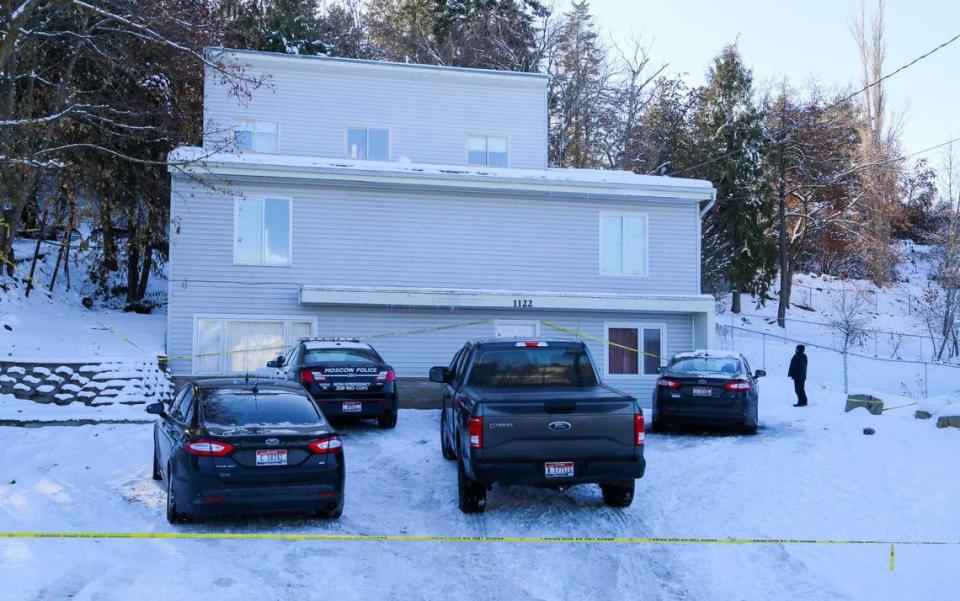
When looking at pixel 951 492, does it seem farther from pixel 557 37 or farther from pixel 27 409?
pixel 557 37

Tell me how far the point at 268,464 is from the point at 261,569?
134cm

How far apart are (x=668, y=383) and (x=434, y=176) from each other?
8.19 m

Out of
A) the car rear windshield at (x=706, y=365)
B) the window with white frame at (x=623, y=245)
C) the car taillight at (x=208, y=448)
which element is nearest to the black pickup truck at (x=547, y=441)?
the car taillight at (x=208, y=448)

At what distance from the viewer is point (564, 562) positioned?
8.48m

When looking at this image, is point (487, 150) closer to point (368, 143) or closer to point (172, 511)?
point (368, 143)

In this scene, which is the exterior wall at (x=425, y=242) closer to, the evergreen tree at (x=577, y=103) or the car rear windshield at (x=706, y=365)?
the car rear windshield at (x=706, y=365)

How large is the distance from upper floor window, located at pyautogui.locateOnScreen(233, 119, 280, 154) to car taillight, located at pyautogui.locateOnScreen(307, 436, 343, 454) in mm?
16292

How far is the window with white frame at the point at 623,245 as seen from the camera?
75.2ft

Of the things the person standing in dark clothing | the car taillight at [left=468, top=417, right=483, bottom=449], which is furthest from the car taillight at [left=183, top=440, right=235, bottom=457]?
the person standing in dark clothing

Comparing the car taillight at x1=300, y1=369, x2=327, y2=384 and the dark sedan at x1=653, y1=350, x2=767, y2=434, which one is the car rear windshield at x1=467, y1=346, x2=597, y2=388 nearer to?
the car taillight at x1=300, y1=369, x2=327, y2=384

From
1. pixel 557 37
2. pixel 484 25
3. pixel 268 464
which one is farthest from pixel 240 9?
pixel 268 464

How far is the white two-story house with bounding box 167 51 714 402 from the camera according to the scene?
20.7 meters

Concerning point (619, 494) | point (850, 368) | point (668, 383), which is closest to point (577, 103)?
point (850, 368)

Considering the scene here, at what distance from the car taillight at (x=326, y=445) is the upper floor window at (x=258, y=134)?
1629 centimetres
